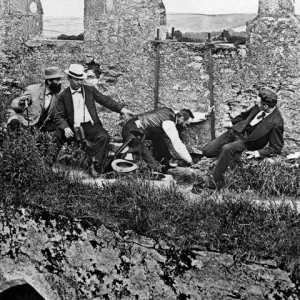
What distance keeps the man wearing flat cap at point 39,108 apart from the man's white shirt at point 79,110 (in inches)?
10.7

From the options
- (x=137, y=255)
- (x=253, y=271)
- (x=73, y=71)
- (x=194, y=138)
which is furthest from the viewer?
(x=194, y=138)

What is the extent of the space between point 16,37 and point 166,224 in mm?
3784

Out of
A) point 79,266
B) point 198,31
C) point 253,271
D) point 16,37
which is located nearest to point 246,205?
point 253,271

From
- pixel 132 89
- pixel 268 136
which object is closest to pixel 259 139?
pixel 268 136

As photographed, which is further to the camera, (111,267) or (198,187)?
(198,187)

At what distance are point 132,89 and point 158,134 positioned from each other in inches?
45.2

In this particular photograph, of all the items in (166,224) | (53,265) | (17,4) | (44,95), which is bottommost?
(53,265)

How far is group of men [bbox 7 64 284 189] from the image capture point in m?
7.79

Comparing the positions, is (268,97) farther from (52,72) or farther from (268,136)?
(52,72)

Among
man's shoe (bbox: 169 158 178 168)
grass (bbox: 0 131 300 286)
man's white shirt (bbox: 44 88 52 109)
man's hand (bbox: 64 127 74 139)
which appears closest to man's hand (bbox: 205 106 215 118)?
man's shoe (bbox: 169 158 178 168)

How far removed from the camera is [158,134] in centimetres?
838

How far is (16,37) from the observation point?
9.68 m

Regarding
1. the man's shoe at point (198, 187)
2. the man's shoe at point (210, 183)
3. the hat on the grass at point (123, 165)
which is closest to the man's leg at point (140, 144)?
the hat on the grass at point (123, 165)

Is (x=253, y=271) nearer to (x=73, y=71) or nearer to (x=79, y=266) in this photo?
(x=79, y=266)
